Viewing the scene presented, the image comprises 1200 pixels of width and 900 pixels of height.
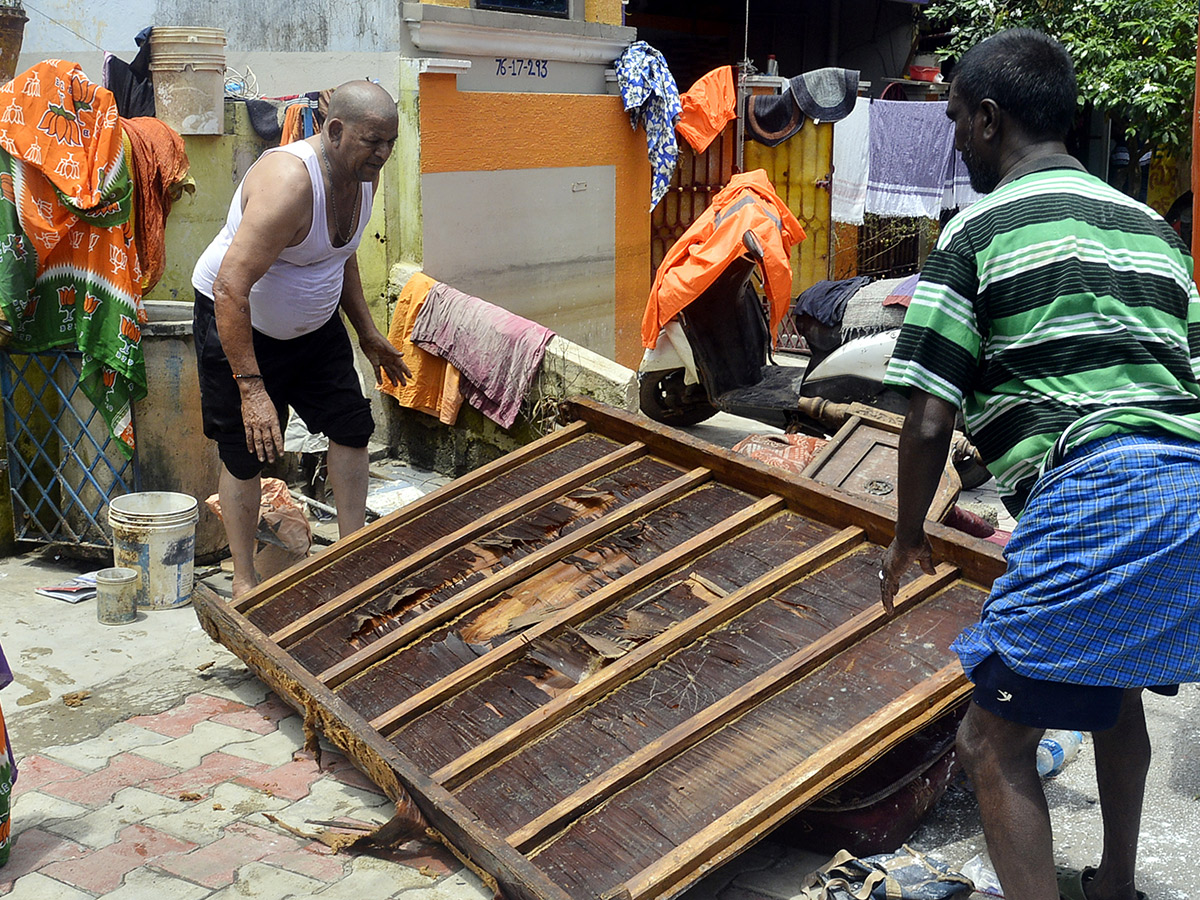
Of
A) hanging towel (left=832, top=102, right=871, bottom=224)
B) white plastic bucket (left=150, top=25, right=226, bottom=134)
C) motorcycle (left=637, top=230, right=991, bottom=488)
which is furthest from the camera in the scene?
hanging towel (left=832, top=102, right=871, bottom=224)

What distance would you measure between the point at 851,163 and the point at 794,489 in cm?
844

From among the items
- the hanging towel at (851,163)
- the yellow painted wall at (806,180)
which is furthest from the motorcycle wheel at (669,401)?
the hanging towel at (851,163)

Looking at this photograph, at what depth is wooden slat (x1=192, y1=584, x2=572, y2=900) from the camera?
102 inches

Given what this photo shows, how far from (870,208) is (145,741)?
9453mm

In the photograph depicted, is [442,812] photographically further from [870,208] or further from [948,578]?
[870,208]

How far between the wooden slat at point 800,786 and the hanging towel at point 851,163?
366 inches

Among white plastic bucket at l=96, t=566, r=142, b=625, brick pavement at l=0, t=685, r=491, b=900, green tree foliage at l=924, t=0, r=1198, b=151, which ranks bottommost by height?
brick pavement at l=0, t=685, r=491, b=900

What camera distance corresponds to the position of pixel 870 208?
11.6 m

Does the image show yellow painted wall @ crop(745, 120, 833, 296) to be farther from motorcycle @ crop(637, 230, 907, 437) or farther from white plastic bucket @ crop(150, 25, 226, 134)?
white plastic bucket @ crop(150, 25, 226, 134)

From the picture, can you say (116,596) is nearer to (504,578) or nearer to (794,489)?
(504,578)

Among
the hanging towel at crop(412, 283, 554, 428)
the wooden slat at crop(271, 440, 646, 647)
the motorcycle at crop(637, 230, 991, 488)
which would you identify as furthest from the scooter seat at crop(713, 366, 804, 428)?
the wooden slat at crop(271, 440, 646, 647)

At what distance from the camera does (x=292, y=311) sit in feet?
14.3

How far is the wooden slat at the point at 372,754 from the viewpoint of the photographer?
2590mm

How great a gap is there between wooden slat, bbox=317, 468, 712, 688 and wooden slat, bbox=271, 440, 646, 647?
8.4 inches
